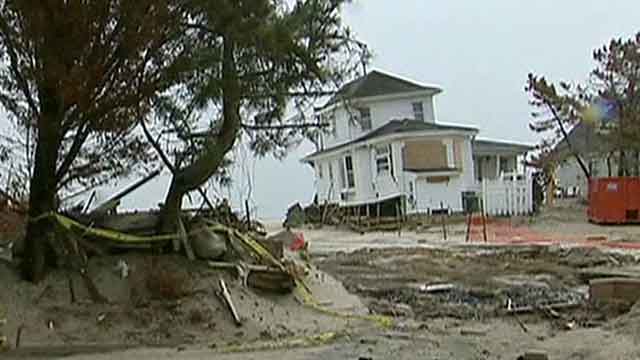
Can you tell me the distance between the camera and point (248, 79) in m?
13.8

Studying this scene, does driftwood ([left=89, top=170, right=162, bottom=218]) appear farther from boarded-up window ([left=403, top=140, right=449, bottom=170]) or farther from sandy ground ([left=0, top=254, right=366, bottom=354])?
boarded-up window ([left=403, top=140, right=449, bottom=170])

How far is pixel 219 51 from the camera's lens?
13.2 metres

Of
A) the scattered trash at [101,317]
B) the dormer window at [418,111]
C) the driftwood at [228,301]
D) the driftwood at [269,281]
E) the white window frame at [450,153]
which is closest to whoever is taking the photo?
the scattered trash at [101,317]

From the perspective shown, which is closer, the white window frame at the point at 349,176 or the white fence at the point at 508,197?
the white fence at the point at 508,197

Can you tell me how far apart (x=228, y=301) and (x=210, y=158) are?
2.17 m

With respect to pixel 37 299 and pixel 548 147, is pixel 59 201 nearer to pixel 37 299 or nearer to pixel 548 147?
pixel 37 299

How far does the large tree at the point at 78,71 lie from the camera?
Result: 11.6 meters

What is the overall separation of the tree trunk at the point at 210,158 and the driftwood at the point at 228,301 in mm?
1337

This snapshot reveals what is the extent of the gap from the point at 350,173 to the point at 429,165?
555cm

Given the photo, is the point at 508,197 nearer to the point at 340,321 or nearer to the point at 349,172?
the point at 349,172

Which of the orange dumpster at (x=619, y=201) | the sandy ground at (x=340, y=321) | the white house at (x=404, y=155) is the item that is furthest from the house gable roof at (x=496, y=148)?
the sandy ground at (x=340, y=321)

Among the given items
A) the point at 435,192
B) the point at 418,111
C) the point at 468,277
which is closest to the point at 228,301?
the point at 468,277

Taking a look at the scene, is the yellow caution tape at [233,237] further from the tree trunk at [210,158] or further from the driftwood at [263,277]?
the tree trunk at [210,158]

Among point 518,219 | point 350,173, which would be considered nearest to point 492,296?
point 518,219
